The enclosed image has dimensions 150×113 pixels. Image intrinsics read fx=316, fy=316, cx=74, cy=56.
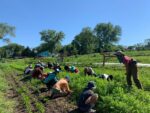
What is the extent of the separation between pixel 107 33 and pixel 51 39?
24.8m

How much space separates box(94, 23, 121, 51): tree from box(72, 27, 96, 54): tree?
648 cm

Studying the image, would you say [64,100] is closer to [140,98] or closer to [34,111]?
[34,111]

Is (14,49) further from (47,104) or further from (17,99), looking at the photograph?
(47,104)

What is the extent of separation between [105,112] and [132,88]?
2210mm

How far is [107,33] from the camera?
125062mm

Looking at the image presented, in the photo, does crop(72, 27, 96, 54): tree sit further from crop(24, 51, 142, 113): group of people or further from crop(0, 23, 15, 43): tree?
crop(24, 51, 142, 113): group of people

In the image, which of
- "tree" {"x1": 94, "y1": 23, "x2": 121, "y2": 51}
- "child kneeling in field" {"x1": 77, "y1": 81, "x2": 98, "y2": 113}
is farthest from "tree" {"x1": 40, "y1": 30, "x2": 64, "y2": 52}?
"child kneeling in field" {"x1": 77, "y1": 81, "x2": 98, "y2": 113}

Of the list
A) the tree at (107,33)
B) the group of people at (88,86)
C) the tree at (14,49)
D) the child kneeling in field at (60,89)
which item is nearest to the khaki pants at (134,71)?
the group of people at (88,86)

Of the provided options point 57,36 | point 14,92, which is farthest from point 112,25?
point 14,92

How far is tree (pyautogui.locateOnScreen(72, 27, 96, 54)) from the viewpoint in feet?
339

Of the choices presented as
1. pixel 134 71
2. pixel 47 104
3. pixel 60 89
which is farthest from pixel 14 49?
pixel 134 71

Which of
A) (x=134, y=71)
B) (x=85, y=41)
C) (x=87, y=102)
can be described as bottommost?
(x=87, y=102)

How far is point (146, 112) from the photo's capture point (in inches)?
394

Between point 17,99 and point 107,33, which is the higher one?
point 107,33
